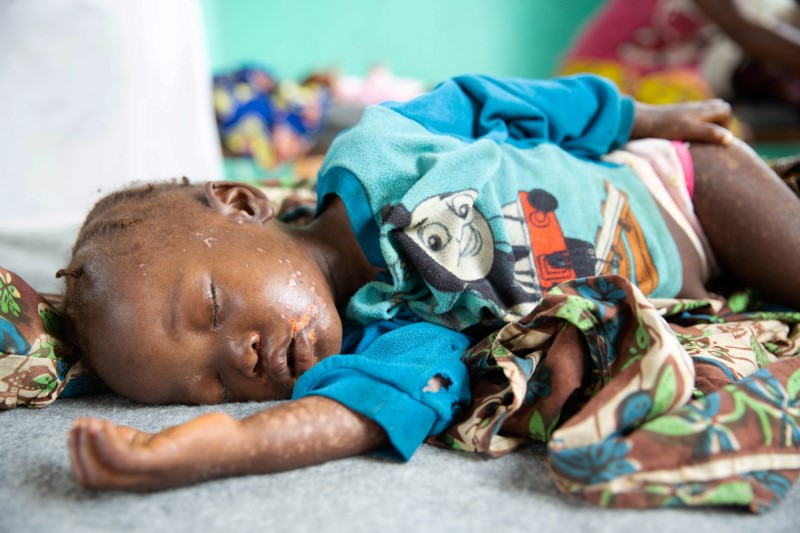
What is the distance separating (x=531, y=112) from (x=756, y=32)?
1.45m

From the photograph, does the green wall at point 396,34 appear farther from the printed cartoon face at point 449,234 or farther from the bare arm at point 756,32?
the printed cartoon face at point 449,234

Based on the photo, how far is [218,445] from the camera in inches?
27.6

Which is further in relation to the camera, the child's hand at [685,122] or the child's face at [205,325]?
the child's hand at [685,122]

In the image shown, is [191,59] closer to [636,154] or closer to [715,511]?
[636,154]

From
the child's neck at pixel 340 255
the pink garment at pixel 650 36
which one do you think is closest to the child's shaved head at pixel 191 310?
the child's neck at pixel 340 255

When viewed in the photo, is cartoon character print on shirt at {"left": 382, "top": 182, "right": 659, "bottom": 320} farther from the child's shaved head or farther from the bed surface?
the bed surface

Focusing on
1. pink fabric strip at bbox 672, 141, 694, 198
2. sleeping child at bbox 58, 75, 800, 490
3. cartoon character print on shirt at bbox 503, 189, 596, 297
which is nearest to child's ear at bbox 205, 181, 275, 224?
sleeping child at bbox 58, 75, 800, 490

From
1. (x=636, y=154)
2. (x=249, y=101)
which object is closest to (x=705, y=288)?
Answer: (x=636, y=154)

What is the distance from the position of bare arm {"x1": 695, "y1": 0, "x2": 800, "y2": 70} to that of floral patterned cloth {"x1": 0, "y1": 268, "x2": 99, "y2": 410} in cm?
214

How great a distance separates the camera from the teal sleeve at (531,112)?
1.20m

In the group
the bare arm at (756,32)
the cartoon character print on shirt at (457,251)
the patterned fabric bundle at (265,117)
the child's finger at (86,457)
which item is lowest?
the patterned fabric bundle at (265,117)

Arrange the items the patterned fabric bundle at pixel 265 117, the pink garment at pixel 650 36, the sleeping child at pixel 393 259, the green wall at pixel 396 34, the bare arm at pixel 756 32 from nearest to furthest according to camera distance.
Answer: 1. the sleeping child at pixel 393 259
2. the bare arm at pixel 756 32
3. the patterned fabric bundle at pixel 265 117
4. the pink garment at pixel 650 36
5. the green wall at pixel 396 34

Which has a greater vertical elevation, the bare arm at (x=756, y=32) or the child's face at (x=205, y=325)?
the bare arm at (x=756, y=32)

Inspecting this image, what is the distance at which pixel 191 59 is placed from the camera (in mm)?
1812
